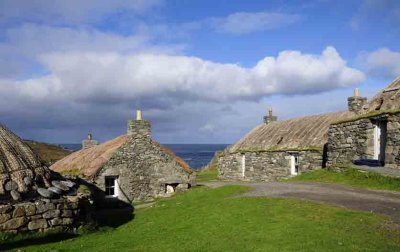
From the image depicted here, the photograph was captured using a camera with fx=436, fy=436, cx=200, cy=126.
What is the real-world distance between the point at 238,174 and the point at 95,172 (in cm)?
1708

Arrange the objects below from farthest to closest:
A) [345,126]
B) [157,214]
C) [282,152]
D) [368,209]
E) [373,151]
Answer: [282,152]
[345,126]
[373,151]
[157,214]
[368,209]

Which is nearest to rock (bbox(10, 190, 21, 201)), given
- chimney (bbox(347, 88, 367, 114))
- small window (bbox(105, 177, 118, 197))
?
small window (bbox(105, 177, 118, 197))

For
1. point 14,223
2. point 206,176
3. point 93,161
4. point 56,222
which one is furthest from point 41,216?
point 206,176

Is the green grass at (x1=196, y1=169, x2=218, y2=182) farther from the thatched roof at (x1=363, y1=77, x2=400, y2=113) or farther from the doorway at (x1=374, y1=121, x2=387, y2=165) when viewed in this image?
the doorway at (x1=374, y1=121, x2=387, y2=165)

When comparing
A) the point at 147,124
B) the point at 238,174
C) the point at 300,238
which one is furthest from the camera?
the point at 238,174

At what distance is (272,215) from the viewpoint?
1405 centimetres

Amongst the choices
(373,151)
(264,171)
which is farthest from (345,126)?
(264,171)

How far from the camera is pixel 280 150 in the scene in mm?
34406

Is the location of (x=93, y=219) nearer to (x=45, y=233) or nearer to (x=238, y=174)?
(x=45, y=233)

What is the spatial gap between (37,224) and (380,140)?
17142 millimetres

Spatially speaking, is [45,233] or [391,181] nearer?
[45,233]

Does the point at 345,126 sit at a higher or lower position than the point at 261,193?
higher

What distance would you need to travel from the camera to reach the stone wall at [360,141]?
21141 millimetres

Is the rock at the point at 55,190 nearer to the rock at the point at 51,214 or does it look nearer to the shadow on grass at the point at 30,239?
the rock at the point at 51,214
